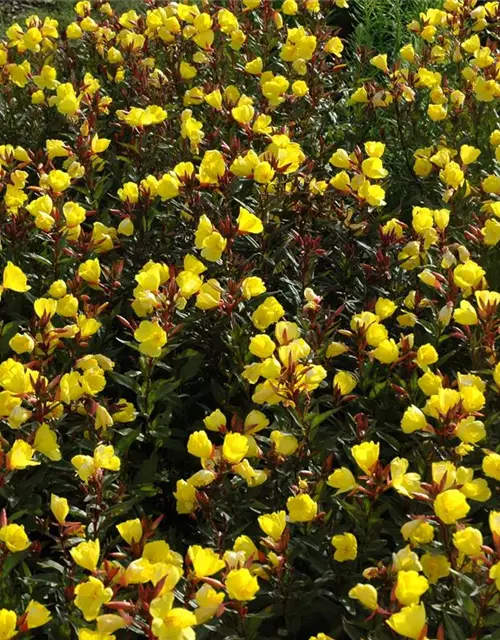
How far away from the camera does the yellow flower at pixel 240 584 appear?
1.76 metres

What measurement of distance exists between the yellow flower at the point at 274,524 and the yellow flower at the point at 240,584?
0.69 feet

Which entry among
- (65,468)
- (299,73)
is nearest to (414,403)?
(65,468)

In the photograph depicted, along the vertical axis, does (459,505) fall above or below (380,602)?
above

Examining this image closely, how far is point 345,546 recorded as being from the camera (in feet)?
6.75

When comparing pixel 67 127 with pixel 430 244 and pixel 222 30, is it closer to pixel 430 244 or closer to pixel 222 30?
pixel 222 30

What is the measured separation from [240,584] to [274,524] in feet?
0.81

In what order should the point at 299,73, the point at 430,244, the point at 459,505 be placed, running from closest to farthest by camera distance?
the point at 459,505
the point at 430,244
the point at 299,73

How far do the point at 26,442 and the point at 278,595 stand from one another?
73cm

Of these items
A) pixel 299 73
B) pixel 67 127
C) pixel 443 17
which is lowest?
pixel 67 127

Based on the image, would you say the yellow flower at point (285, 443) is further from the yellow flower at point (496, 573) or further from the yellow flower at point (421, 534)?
the yellow flower at point (496, 573)

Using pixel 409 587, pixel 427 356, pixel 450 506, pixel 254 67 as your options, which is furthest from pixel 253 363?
pixel 254 67

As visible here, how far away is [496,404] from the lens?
2.53 meters

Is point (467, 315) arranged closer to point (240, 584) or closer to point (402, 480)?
point (402, 480)

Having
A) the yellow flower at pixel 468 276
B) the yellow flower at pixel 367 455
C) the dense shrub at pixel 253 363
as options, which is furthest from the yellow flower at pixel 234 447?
the yellow flower at pixel 468 276
